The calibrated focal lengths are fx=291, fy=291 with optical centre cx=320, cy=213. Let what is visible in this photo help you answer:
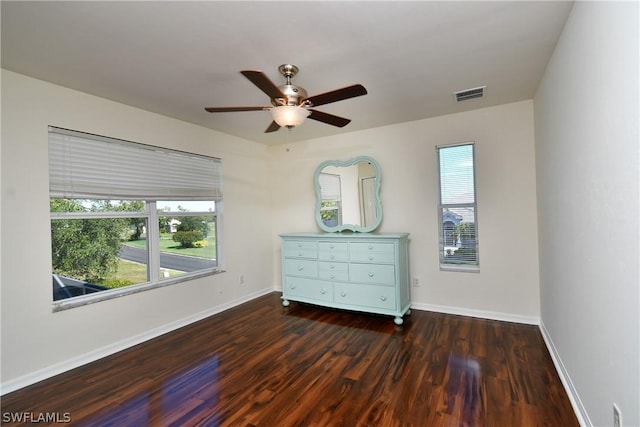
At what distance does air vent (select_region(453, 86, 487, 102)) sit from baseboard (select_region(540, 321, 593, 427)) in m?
2.34

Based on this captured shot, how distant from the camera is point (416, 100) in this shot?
3.03 meters

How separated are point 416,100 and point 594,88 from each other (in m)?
1.72

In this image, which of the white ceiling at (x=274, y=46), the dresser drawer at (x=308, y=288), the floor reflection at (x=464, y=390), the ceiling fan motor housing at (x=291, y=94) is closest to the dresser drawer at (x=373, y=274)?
the dresser drawer at (x=308, y=288)

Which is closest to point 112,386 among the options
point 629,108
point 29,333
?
point 29,333

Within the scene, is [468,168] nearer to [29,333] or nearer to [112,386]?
[112,386]

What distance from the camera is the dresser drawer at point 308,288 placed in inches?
149

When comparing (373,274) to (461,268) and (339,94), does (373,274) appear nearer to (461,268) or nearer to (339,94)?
(461,268)

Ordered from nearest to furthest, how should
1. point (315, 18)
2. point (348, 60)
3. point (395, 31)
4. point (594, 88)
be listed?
point (594, 88), point (315, 18), point (395, 31), point (348, 60)

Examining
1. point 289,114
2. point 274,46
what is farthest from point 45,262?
point 274,46

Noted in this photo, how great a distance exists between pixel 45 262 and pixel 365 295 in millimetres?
3072

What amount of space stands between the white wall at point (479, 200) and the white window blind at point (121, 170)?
1.94 metres

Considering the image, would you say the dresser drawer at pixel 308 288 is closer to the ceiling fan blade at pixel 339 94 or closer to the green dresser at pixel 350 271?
the green dresser at pixel 350 271

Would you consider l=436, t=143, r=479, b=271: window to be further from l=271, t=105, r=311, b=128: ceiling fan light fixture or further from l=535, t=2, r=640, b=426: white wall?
A: l=271, t=105, r=311, b=128: ceiling fan light fixture

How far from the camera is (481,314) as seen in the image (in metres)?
3.38
